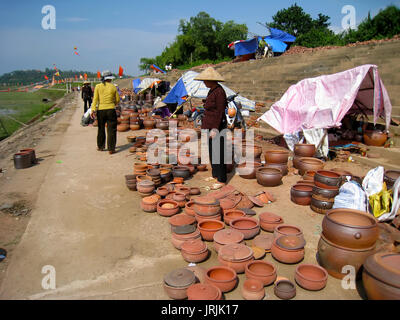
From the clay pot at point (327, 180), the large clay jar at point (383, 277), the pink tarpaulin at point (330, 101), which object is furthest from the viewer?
the pink tarpaulin at point (330, 101)

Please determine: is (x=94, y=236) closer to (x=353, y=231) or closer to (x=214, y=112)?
(x=214, y=112)

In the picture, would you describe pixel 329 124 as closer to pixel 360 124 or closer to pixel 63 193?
pixel 360 124

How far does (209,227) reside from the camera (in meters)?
3.51

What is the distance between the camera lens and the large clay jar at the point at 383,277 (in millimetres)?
1983

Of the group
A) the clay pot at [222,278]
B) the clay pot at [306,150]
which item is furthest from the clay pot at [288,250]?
the clay pot at [306,150]

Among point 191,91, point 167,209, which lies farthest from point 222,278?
point 191,91

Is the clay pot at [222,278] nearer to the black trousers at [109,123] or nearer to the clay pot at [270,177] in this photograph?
the clay pot at [270,177]

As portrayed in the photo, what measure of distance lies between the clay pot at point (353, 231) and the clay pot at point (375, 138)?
4484mm

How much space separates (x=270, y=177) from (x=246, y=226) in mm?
1678

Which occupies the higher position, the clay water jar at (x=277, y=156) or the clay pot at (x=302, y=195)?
the clay water jar at (x=277, y=156)

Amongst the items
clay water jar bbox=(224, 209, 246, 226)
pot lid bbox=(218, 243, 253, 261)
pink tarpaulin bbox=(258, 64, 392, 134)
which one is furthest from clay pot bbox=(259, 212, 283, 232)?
pink tarpaulin bbox=(258, 64, 392, 134)

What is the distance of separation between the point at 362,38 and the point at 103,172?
22.0 m

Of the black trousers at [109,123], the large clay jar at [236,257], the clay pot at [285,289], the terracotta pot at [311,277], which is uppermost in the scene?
the black trousers at [109,123]

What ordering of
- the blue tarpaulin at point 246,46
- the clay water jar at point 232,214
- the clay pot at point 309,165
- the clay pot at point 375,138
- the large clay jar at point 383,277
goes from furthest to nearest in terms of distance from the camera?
the blue tarpaulin at point 246,46
the clay pot at point 375,138
the clay pot at point 309,165
the clay water jar at point 232,214
the large clay jar at point 383,277
